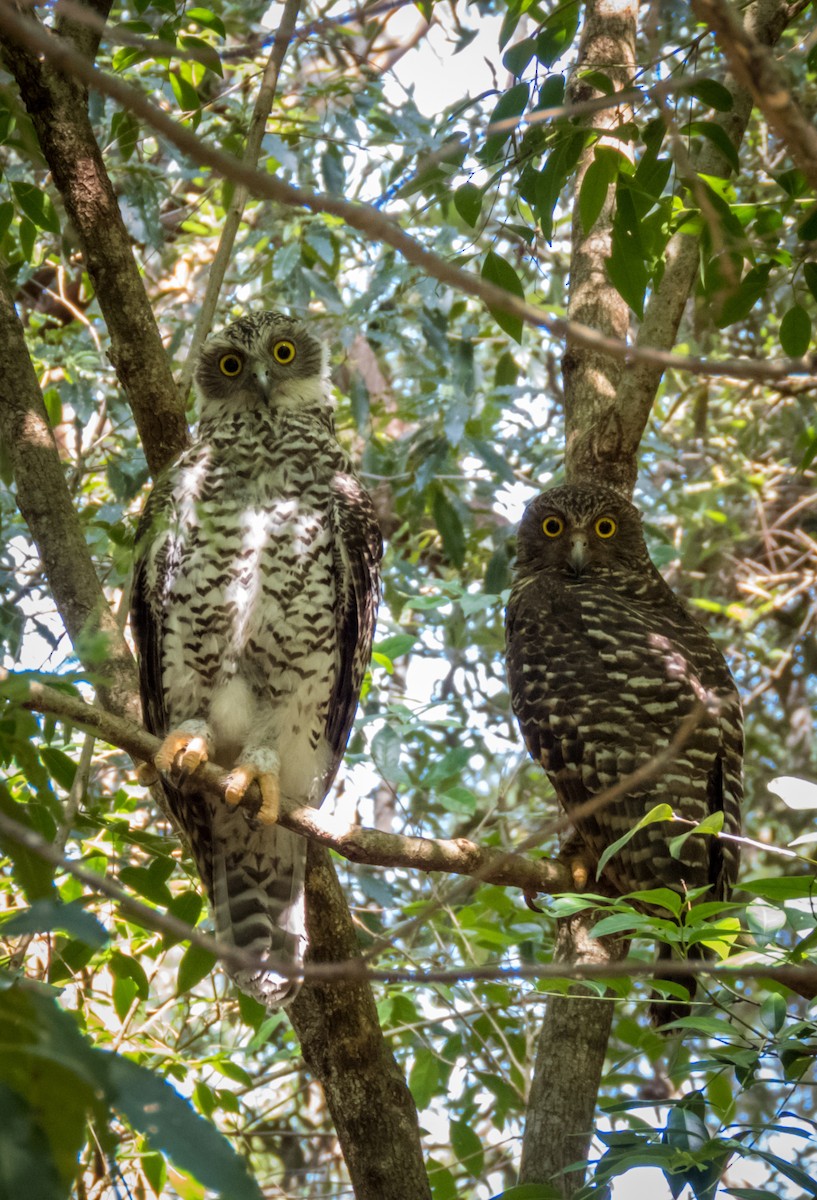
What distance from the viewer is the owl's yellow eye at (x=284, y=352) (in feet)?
13.1

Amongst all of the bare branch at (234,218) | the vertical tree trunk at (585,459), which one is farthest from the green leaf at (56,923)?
the bare branch at (234,218)

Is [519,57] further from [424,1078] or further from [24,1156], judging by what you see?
[424,1078]

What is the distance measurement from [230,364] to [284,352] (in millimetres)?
185

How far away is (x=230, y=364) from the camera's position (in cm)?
394

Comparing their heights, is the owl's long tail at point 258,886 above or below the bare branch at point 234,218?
below

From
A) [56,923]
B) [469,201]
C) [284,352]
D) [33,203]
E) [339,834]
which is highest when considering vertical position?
[284,352]

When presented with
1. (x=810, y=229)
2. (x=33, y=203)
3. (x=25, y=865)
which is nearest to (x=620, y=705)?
(x=810, y=229)

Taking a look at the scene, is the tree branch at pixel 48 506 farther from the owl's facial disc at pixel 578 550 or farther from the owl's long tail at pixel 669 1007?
the owl's facial disc at pixel 578 550

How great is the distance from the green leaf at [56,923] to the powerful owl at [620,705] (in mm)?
2310

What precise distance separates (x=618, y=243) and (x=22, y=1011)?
195 cm

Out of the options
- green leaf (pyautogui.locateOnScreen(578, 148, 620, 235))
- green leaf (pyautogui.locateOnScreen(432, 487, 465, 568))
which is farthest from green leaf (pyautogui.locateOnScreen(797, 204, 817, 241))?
green leaf (pyautogui.locateOnScreen(432, 487, 465, 568))

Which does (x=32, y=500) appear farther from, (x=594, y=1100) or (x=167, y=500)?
(x=594, y=1100)

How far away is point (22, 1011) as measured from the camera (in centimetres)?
102

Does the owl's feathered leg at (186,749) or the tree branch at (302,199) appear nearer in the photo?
the tree branch at (302,199)
